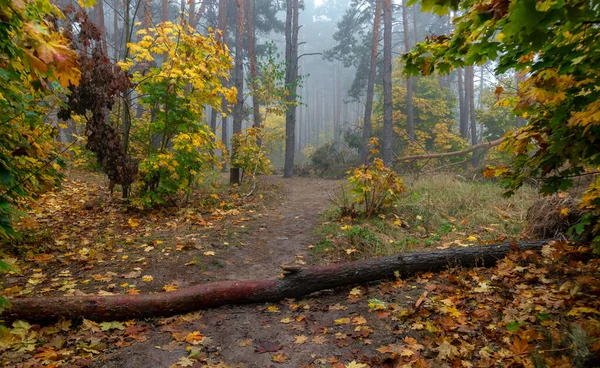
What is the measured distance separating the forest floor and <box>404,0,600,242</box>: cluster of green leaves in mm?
1189

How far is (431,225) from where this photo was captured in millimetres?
6418

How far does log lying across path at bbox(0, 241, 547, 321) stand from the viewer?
311cm

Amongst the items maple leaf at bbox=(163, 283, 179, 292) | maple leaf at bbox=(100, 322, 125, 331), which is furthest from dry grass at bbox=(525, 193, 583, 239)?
maple leaf at bbox=(100, 322, 125, 331)

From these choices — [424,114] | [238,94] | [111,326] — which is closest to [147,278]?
[111,326]

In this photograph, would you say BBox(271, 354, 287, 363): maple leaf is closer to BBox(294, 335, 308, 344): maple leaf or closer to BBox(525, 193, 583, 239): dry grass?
BBox(294, 335, 308, 344): maple leaf

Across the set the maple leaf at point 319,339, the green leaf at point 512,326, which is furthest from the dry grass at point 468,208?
the maple leaf at point 319,339

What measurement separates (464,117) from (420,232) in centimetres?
1685

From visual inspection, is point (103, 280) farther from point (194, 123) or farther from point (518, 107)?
point (518, 107)

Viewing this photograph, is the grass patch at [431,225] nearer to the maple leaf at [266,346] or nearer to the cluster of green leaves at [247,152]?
the maple leaf at [266,346]

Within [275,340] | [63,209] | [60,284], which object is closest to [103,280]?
[60,284]

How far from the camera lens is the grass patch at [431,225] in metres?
5.34

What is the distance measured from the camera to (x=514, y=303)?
314 cm

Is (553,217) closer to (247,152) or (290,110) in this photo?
(247,152)

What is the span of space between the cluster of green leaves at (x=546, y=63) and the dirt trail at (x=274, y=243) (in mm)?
3429
